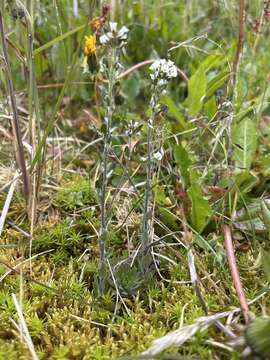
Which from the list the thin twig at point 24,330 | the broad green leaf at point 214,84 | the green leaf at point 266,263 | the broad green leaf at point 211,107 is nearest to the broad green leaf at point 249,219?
the green leaf at point 266,263

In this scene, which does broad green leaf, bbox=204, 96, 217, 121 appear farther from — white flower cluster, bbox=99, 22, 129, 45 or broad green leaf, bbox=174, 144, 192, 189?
white flower cluster, bbox=99, 22, 129, 45

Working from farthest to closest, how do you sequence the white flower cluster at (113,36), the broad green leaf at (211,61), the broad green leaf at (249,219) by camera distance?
the broad green leaf at (211,61) → the broad green leaf at (249,219) → the white flower cluster at (113,36)

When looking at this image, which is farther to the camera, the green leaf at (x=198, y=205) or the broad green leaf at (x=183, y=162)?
the broad green leaf at (x=183, y=162)

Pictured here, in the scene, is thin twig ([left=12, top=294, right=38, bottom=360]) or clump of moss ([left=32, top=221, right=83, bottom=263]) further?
clump of moss ([left=32, top=221, right=83, bottom=263])

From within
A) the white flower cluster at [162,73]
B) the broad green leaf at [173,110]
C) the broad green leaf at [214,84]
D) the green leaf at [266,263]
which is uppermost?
the white flower cluster at [162,73]

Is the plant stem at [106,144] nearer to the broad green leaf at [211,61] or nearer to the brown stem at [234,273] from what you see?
the brown stem at [234,273]

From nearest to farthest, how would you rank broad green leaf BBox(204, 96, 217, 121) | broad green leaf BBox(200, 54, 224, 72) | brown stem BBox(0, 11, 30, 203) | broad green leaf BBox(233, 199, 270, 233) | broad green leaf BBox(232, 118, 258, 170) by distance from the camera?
brown stem BBox(0, 11, 30, 203), broad green leaf BBox(233, 199, 270, 233), broad green leaf BBox(232, 118, 258, 170), broad green leaf BBox(204, 96, 217, 121), broad green leaf BBox(200, 54, 224, 72)

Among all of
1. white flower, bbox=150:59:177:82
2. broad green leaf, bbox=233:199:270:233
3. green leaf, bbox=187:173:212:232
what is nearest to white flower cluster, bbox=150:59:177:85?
white flower, bbox=150:59:177:82
